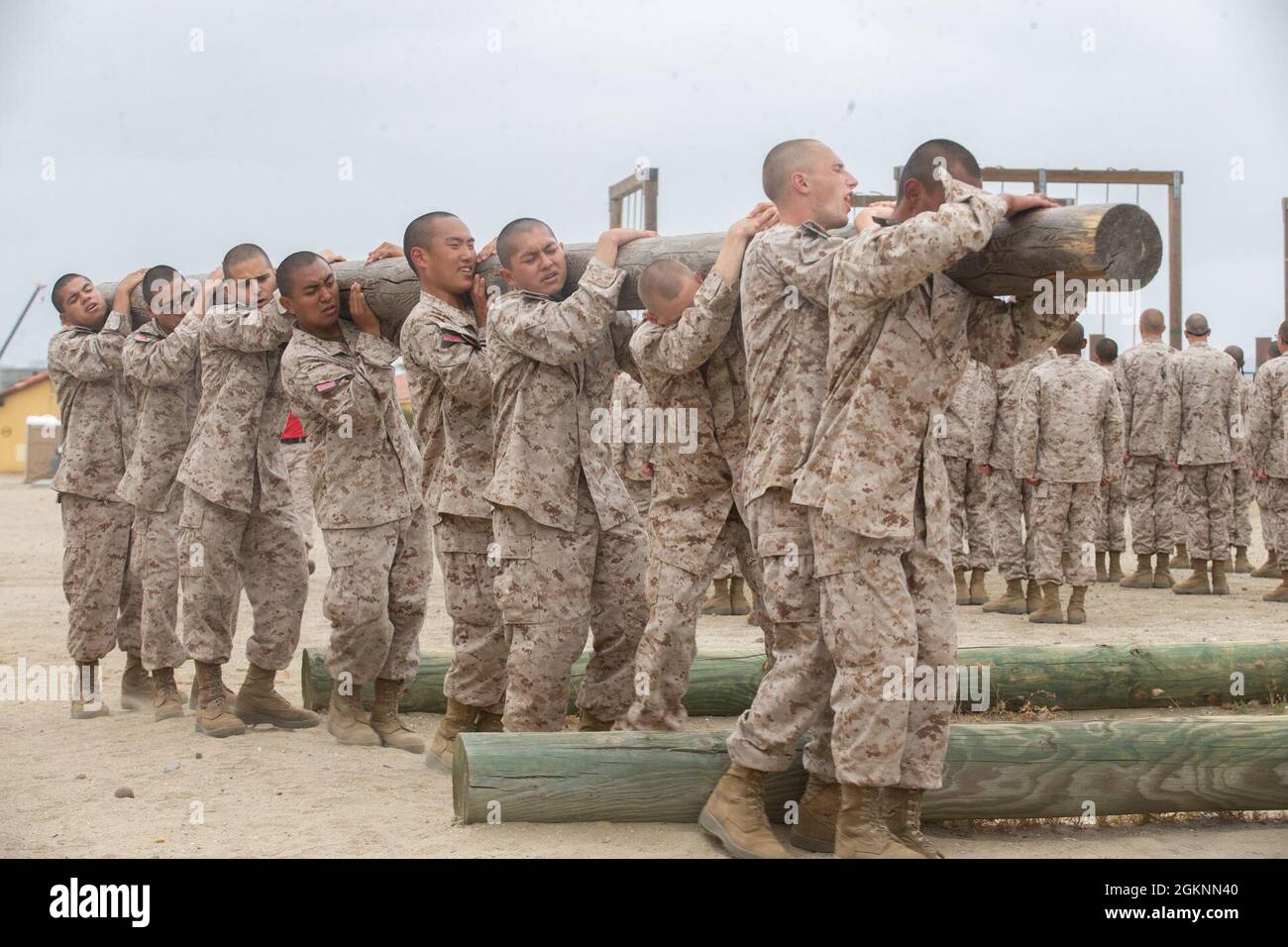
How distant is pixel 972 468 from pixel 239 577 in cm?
703

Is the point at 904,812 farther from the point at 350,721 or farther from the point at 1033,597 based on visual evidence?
the point at 1033,597

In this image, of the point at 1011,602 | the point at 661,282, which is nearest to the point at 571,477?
the point at 661,282

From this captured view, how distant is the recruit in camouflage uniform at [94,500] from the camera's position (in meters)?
7.77

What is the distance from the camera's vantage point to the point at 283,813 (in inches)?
215

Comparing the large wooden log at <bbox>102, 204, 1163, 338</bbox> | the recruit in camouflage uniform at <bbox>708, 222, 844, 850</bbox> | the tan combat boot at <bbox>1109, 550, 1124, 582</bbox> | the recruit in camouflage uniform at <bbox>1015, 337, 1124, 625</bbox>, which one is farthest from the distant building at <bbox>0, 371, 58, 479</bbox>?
the large wooden log at <bbox>102, 204, 1163, 338</bbox>

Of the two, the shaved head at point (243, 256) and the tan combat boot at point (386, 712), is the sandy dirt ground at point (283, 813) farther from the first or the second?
the shaved head at point (243, 256)

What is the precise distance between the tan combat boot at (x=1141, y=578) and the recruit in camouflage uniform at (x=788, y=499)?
9.45 meters

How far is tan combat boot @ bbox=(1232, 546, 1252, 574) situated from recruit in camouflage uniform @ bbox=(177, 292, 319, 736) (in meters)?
11.0

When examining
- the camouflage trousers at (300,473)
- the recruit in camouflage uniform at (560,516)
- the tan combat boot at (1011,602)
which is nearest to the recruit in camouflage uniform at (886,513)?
the recruit in camouflage uniform at (560,516)

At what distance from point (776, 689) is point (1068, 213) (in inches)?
73.0

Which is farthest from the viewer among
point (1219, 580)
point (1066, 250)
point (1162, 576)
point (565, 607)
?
point (1162, 576)

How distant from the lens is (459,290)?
6273 millimetres

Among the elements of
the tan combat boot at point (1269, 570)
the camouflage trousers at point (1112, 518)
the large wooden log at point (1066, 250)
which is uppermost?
the large wooden log at point (1066, 250)

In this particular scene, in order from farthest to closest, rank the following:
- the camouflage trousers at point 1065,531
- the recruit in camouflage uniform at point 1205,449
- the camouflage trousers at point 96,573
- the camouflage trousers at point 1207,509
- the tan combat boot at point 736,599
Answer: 1. the recruit in camouflage uniform at point 1205,449
2. the camouflage trousers at point 1207,509
3. the tan combat boot at point 736,599
4. the camouflage trousers at point 1065,531
5. the camouflage trousers at point 96,573
